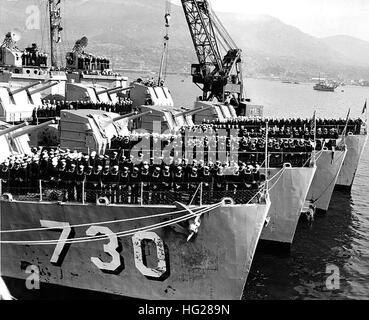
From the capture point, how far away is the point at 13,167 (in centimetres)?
1326

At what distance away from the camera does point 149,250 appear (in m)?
12.4

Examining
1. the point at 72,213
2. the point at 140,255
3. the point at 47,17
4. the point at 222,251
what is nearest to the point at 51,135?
the point at 72,213

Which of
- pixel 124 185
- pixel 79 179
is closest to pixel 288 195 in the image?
pixel 124 185

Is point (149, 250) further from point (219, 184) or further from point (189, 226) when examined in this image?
point (219, 184)

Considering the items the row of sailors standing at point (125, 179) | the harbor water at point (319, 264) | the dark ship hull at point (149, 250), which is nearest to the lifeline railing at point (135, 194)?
the row of sailors standing at point (125, 179)

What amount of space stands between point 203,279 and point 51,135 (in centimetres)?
1025

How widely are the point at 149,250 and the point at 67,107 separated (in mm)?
14615

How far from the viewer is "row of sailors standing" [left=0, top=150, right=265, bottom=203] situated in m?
12.8

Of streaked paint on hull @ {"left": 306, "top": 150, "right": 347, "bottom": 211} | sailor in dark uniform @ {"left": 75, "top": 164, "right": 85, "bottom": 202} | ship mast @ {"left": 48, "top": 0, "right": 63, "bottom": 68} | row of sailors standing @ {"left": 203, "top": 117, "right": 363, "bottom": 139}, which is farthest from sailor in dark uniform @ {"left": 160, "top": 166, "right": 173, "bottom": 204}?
ship mast @ {"left": 48, "top": 0, "right": 63, "bottom": 68}

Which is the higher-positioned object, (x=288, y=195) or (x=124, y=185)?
(x=124, y=185)

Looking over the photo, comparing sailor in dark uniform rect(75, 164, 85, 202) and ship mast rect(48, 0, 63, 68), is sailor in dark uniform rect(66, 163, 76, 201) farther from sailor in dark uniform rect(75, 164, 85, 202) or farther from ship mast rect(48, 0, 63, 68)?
ship mast rect(48, 0, 63, 68)

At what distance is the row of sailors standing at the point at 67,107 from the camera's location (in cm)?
2314

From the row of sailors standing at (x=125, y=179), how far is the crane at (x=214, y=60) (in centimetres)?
2794

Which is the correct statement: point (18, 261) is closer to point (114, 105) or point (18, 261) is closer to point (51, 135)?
point (51, 135)
